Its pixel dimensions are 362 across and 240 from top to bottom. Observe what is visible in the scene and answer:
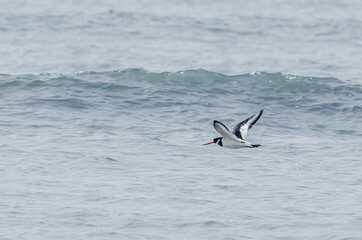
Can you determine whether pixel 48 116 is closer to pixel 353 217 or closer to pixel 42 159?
pixel 42 159

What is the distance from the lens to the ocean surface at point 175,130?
22906 millimetres

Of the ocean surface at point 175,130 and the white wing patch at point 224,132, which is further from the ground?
the white wing patch at point 224,132

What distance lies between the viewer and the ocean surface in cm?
2291

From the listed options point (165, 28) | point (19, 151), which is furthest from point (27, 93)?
point (165, 28)

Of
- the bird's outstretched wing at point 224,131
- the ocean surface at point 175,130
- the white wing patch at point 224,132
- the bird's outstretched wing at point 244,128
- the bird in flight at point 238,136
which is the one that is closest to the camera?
the bird's outstretched wing at point 224,131

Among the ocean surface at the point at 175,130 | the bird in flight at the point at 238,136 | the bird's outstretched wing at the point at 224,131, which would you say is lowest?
the ocean surface at the point at 175,130

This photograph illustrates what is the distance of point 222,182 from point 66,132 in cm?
832

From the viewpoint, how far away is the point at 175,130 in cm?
3281

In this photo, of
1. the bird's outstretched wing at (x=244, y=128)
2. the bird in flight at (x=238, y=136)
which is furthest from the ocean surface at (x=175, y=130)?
the bird's outstretched wing at (x=244, y=128)

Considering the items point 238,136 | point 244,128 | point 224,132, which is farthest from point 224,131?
point 244,128

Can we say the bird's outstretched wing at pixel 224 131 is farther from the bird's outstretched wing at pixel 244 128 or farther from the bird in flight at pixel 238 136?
the bird's outstretched wing at pixel 244 128

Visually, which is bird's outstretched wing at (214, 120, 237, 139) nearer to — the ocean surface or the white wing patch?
the white wing patch

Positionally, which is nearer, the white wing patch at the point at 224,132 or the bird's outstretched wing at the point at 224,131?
the bird's outstretched wing at the point at 224,131

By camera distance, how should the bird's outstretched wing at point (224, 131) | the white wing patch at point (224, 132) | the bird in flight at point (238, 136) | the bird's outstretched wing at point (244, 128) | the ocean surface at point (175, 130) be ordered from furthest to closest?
the bird's outstretched wing at point (244, 128)
the bird in flight at point (238, 136)
the ocean surface at point (175, 130)
the white wing patch at point (224, 132)
the bird's outstretched wing at point (224, 131)
